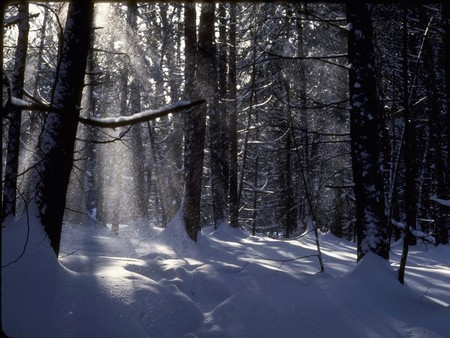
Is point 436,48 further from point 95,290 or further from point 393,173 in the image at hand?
point 95,290

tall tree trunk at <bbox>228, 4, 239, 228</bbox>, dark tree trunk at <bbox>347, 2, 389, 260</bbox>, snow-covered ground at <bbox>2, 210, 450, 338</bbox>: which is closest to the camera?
snow-covered ground at <bbox>2, 210, 450, 338</bbox>

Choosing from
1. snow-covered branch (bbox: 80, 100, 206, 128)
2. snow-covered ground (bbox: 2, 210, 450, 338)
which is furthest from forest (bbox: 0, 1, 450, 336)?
snow-covered ground (bbox: 2, 210, 450, 338)

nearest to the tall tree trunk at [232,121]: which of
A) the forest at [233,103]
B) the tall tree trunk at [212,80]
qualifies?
the forest at [233,103]

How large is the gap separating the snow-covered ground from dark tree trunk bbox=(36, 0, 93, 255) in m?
0.24

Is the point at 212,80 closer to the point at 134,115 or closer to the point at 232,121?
the point at 232,121

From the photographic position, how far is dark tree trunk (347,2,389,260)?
5.68 m

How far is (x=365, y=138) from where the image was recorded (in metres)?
5.79

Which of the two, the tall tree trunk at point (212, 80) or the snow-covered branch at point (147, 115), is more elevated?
the tall tree trunk at point (212, 80)

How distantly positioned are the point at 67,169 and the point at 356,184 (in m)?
3.80

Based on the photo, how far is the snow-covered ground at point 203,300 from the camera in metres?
3.79

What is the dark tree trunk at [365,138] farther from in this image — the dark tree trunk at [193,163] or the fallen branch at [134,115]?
the fallen branch at [134,115]

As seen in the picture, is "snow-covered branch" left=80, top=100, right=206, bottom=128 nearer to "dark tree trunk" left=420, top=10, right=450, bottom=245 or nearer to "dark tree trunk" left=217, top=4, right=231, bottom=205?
"dark tree trunk" left=217, top=4, right=231, bottom=205

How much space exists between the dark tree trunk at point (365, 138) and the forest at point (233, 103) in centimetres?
2

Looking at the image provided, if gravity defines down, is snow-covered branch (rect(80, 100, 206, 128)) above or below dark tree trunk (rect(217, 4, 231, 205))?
below
